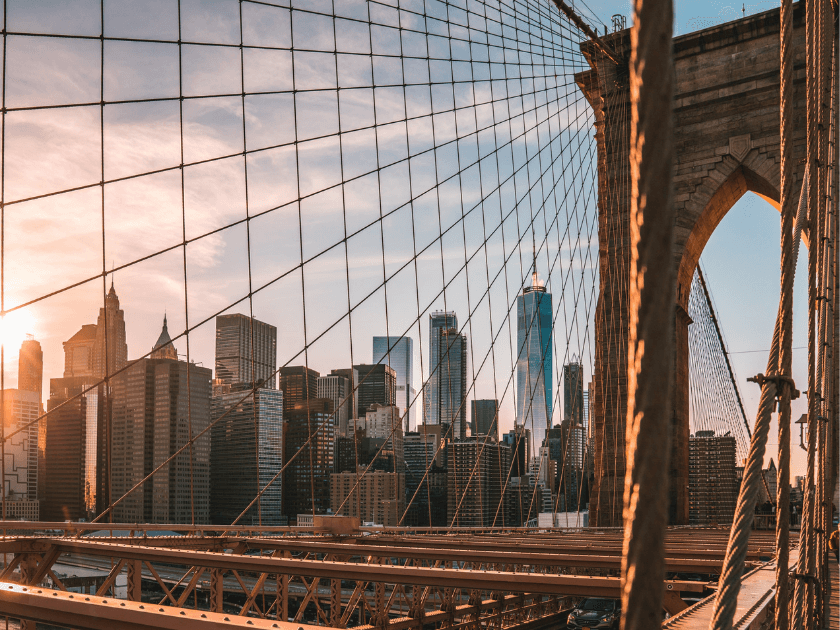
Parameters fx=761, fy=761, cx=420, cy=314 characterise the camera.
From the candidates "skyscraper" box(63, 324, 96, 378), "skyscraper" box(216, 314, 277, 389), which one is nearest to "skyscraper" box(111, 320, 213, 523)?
"skyscraper" box(63, 324, 96, 378)

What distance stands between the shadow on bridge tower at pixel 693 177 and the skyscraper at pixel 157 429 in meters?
5.68

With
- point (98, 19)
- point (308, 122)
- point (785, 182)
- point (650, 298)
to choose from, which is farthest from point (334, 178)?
point (650, 298)

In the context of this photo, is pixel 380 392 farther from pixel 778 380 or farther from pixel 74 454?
pixel 778 380

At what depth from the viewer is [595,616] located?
941 centimetres

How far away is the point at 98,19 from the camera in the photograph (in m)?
5.60

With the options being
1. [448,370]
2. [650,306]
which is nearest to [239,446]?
[448,370]

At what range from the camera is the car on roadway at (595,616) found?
30.5 feet

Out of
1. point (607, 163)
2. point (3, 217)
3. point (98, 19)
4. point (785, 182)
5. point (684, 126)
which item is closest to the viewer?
point (785, 182)

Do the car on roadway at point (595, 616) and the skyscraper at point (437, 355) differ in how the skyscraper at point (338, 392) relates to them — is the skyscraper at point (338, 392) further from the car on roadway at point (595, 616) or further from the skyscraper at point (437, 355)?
the car on roadway at point (595, 616)

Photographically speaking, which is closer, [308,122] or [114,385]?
[114,385]

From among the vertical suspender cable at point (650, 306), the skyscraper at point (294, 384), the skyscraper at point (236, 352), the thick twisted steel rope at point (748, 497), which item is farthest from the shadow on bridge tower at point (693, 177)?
the vertical suspender cable at point (650, 306)

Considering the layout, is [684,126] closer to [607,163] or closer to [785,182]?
[607,163]

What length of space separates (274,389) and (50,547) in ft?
14.9

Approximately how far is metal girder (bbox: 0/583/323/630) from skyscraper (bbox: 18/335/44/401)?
364 cm
